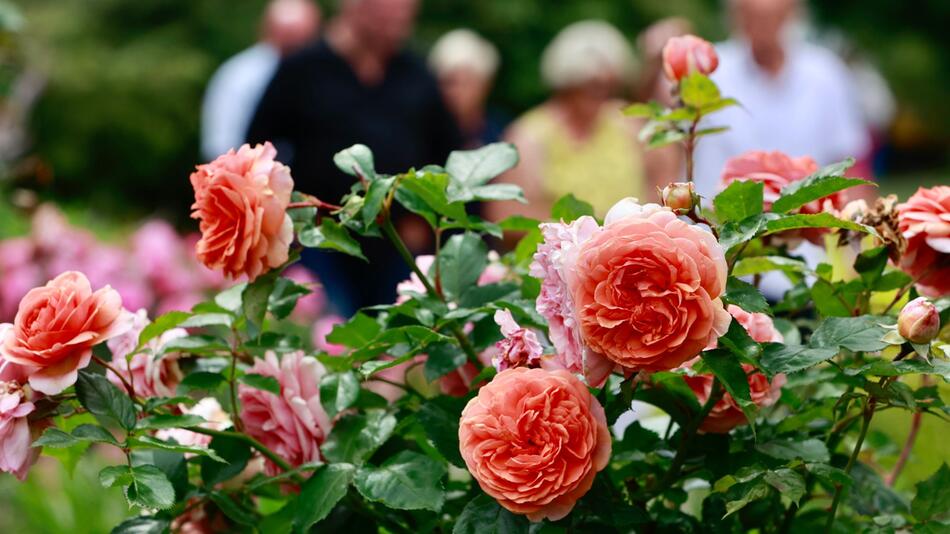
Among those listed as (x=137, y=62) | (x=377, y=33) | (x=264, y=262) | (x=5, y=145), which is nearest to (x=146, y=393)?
(x=264, y=262)

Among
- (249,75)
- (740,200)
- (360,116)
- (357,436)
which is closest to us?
(740,200)

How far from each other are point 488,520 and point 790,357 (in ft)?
0.87

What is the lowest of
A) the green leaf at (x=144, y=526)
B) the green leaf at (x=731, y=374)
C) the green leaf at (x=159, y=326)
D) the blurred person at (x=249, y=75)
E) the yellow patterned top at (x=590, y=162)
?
the blurred person at (x=249, y=75)

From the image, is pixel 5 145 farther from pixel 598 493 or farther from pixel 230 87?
pixel 598 493

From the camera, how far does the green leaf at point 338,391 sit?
1.06 meters

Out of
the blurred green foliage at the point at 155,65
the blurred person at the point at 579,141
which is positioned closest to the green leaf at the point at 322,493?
the blurred person at the point at 579,141

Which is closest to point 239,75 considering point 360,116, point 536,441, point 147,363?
point 360,116

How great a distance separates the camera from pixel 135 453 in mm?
1106

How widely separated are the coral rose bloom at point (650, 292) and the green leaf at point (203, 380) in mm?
419

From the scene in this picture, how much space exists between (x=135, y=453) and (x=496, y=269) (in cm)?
41

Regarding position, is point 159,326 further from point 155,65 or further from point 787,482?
point 155,65

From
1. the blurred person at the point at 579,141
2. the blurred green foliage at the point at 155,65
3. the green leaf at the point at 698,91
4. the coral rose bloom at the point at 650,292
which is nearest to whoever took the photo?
the coral rose bloom at the point at 650,292

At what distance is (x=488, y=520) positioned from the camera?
91 cm

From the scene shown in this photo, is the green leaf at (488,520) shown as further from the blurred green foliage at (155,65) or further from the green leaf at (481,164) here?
the blurred green foliage at (155,65)
